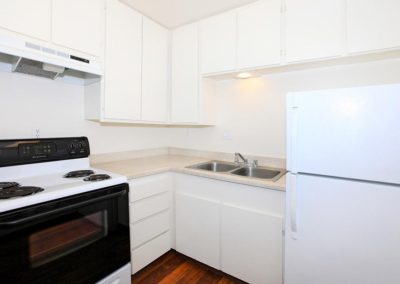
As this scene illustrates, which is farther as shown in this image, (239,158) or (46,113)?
(239,158)

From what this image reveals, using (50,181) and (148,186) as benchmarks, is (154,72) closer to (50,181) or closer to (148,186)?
(148,186)

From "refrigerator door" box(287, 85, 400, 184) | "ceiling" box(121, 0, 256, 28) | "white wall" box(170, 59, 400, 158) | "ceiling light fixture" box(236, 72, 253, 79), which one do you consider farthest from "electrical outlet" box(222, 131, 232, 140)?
"ceiling" box(121, 0, 256, 28)

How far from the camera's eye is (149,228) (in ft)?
6.12

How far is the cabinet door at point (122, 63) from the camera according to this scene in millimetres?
1805

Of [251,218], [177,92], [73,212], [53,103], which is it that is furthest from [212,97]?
[73,212]

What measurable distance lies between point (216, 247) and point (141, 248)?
0.63 meters

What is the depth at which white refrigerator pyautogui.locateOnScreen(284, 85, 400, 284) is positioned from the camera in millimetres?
1055

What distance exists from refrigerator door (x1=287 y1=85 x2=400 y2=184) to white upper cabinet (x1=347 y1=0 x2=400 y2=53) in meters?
0.56

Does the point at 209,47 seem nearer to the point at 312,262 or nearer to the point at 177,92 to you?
the point at 177,92

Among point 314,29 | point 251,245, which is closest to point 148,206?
point 251,245

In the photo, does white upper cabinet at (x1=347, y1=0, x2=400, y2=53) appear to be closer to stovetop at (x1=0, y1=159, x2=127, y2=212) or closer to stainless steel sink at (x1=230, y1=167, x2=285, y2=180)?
stainless steel sink at (x1=230, y1=167, x2=285, y2=180)

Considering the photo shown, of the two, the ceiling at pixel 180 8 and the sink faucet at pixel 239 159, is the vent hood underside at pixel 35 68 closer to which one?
the ceiling at pixel 180 8

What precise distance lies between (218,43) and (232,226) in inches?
64.8

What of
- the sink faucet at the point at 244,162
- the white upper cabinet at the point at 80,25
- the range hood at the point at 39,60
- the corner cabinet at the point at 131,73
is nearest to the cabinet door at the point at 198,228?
the sink faucet at the point at 244,162
